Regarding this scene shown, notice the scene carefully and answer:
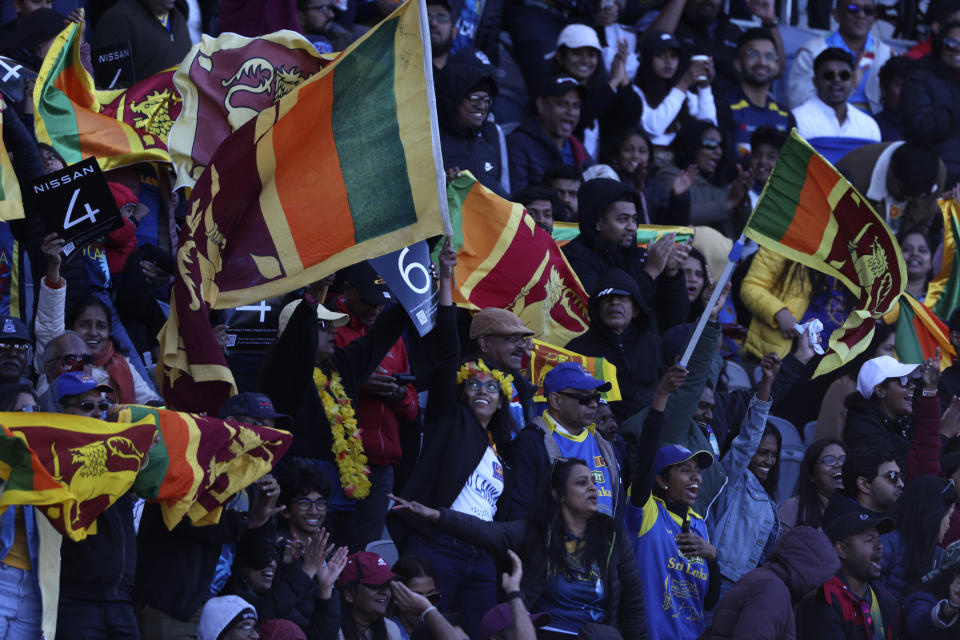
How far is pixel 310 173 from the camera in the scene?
8570mm

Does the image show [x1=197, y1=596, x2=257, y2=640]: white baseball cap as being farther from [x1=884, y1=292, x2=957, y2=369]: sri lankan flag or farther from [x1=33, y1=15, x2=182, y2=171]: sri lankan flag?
[x1=884, y1=292, x2=957, y2=369]: sri lankan flag

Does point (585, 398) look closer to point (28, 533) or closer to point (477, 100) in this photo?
point (28, 533)

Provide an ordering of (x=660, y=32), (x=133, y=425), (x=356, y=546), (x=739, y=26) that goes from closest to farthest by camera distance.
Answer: (x=133, y=425) → (x=356, y=546) → (x=660, y=32) → (x=739, y=26)

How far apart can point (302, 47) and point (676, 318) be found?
290cm

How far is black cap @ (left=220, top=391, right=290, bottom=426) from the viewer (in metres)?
8.34

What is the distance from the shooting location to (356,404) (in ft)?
30.8

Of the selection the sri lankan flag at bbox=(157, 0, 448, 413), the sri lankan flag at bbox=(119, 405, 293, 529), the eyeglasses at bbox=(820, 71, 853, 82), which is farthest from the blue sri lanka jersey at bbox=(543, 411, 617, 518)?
the eyeglasses at bbox=(820, 71, 853, 82)

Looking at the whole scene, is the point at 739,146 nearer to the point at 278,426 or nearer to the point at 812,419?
the point at 812,419

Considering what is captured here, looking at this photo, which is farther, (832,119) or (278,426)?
(832,119)

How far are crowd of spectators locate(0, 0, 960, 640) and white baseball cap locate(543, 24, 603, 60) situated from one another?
0.10 feet

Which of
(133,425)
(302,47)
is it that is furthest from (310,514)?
(302,47)

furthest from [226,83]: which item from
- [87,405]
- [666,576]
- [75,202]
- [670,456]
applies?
[666,576]

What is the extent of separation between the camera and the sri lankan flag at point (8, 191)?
9.20m

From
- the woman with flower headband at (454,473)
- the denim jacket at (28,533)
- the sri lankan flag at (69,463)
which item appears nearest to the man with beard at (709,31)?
the woman with flower headband at (454,473)
